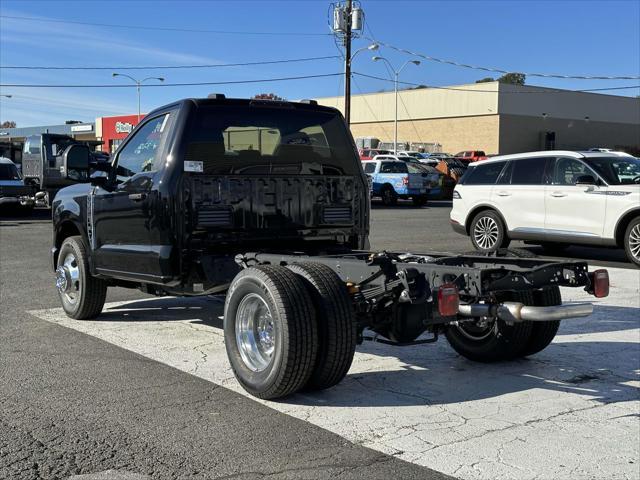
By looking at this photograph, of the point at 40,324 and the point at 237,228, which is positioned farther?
the point at 40,324

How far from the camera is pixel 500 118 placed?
60.5 m

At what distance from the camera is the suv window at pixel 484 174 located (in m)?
13.7

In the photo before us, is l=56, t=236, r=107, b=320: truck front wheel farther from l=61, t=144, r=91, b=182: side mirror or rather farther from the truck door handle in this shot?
the truck door handle

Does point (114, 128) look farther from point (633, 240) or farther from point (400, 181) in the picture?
point (633, 240)

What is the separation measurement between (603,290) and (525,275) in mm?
682

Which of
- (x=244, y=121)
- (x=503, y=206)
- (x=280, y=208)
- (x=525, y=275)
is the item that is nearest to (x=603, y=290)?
(x=525, y=275)

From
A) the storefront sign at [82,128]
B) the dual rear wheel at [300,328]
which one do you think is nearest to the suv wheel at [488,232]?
the dual rear wheel at [300,328]

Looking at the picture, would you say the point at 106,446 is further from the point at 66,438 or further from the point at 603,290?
the point at 603,290

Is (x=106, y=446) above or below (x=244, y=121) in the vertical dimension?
below

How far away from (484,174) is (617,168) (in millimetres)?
2574

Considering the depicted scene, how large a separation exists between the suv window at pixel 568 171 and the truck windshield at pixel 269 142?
6.75 metres

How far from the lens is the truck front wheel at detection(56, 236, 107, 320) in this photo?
24.0 feet

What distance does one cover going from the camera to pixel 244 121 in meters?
6.46

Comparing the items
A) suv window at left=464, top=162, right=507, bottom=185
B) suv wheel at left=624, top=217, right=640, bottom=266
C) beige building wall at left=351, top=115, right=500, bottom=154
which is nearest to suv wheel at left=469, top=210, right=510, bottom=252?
suv window at left=464, top=162, right=507, bottom=185
